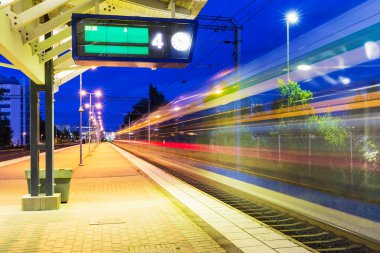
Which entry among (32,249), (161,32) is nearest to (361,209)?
(161,32)

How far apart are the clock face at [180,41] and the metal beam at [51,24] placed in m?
1.69

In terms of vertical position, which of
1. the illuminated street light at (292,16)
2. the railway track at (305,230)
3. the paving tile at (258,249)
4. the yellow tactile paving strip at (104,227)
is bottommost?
the railway track at (305,230)

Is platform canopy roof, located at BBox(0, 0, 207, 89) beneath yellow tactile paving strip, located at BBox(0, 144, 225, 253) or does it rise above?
above

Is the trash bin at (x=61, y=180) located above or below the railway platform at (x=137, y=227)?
above

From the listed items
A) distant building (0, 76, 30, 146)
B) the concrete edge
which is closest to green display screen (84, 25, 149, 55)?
the concrete edge

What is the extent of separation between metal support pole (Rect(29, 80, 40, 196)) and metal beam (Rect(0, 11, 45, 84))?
486 millimetres

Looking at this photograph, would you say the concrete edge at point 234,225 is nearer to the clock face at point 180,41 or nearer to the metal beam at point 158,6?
the clock face at point 180,41

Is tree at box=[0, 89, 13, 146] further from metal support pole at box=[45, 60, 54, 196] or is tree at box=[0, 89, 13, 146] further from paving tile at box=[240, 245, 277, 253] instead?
paving tile at box=[240, 245, 277, 253]

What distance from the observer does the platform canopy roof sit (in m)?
6.09

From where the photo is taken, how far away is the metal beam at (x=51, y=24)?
6933 mm

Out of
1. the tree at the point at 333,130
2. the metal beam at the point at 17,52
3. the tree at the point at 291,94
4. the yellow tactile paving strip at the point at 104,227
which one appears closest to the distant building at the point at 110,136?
the tree at the point at 291,94

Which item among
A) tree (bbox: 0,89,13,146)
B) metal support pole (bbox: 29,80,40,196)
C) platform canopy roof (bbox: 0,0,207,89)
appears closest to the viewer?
platform canopy roof (bbox: 0,0,207,89)

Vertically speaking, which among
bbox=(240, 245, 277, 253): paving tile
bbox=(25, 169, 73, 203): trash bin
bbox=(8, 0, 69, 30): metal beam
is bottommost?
bbox=(240, 245, 277, 253): paving tile

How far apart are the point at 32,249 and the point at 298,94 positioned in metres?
21.3
